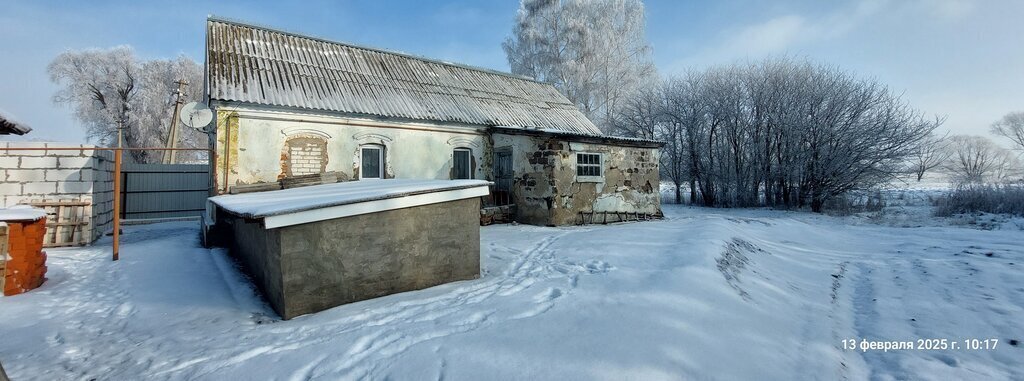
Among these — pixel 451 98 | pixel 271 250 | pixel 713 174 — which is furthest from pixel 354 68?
pixel 713 174

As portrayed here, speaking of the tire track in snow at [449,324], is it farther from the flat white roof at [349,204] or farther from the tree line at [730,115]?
the tree line at [730,115]

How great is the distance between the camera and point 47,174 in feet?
24.5

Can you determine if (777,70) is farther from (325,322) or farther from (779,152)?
(325,322)

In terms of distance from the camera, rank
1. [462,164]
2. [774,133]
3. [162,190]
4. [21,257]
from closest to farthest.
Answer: [21,257] < [462,164] < [162,190] < [774,133]

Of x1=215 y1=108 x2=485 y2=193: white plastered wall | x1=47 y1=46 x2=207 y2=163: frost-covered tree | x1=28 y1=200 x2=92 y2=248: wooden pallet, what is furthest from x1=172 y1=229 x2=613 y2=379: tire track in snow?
x1=47 y1=46 x2=207 y2=163: frost-covered tree

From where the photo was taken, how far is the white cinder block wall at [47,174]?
7270 mm

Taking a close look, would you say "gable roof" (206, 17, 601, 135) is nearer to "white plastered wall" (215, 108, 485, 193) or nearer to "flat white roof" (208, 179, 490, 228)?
"white plastered wall" (215, 108, 485, 193)

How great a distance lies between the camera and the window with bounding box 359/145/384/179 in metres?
9.98

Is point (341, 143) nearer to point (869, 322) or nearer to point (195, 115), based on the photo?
point (195, 115)

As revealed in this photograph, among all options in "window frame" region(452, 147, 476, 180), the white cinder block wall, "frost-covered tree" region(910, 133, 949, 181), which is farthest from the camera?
"frost-covered tree" region(910, 133, 949, 181)

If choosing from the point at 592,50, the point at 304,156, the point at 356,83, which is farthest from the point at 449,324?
the point at 592,50

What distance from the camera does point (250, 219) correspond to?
377 centimetres

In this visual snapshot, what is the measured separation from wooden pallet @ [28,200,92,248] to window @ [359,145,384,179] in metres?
4.99

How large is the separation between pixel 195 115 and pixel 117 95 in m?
24.4
